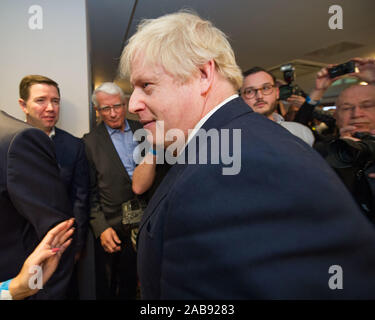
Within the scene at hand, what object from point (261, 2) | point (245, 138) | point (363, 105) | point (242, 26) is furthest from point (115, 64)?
point (245, 138)

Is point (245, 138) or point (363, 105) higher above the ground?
point (363, 105)

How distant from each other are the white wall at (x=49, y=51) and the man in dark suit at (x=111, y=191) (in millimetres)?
184

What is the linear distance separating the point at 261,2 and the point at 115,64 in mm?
3433

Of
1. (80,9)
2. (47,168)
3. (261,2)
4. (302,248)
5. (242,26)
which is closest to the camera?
(302,248)

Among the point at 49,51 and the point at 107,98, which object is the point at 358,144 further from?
the point at 49,51

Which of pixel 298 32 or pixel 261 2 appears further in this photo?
pixel 298 32

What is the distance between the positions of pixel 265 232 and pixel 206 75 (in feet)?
1.38

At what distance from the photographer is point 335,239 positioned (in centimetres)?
42

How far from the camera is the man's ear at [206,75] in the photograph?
2.08 ft

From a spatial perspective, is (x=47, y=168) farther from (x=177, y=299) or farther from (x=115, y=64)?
(x=115, y=64)

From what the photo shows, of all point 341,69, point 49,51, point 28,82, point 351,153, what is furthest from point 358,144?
point 49,51

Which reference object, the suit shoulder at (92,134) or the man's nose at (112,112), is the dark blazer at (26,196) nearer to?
the suit shoulder at (92,134)

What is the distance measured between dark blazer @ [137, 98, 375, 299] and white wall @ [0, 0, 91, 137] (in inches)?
60.9

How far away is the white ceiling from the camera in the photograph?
2879mm
